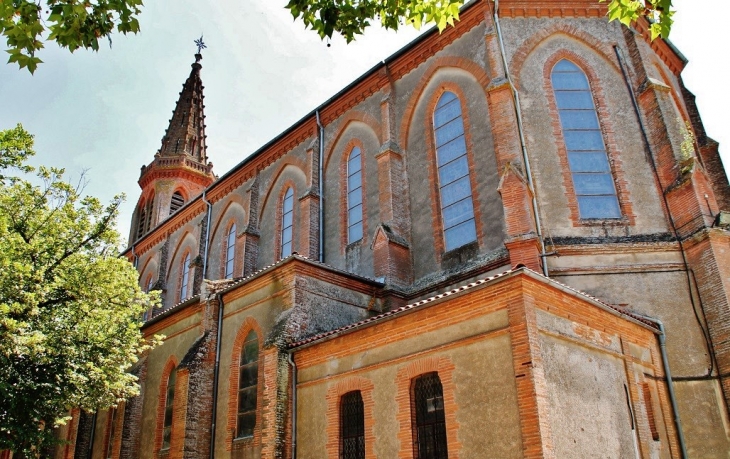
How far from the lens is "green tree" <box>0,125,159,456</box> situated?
1335 cm

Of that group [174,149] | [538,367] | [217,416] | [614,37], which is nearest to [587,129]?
[614,37]

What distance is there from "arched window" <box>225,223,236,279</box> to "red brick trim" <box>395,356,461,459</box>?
15.3 m

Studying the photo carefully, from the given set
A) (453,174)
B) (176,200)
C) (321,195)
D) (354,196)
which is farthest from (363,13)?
(176,200)

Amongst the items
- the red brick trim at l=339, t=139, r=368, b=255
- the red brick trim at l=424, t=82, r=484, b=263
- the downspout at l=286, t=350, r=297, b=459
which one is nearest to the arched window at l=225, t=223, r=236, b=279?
the red brick trim at l=339, t=139, r=368, b=255

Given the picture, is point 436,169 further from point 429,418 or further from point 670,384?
point 429,418

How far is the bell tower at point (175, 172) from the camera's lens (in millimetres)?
39781

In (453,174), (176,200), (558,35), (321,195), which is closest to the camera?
(558,35)

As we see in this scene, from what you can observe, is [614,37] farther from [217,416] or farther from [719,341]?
[217,416]

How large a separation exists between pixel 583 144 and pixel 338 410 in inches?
367

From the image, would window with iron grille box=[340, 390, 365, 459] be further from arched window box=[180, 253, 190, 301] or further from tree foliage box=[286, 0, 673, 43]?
arched window box=[180, 253, 190, 301]

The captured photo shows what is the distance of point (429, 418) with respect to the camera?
10.4 meters

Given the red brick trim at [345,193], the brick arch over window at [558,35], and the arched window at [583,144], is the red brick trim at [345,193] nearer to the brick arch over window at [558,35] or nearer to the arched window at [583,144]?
the brick arch over window at [558,35]

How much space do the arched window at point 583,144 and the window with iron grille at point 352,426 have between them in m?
7.36

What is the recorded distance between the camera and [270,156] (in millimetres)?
24266
